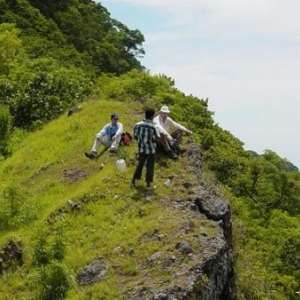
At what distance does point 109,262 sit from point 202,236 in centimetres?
187

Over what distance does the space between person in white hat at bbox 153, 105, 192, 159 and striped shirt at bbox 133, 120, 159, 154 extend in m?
1.26

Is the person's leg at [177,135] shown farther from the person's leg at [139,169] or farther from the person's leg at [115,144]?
the person's leg at [139,169]

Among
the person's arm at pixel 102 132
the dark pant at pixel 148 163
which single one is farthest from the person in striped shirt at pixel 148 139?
the person's arm at pixel 102 132

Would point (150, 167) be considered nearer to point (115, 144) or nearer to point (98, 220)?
point (98, 220)

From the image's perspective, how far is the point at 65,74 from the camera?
2869 centimetres

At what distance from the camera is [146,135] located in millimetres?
14930

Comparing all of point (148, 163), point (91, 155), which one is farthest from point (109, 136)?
point (148, 163)

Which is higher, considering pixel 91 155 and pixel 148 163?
pixel 148 163

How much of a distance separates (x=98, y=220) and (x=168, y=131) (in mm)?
4254

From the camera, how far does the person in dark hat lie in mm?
18219

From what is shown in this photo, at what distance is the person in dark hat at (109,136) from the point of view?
1822 centimetres

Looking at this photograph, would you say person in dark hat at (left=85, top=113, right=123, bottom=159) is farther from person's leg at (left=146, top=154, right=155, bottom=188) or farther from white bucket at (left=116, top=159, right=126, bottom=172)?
person's leg at (left=146, top=154, right=155, bottom=188)

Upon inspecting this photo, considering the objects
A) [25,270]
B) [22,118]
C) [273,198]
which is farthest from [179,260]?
[273,198]

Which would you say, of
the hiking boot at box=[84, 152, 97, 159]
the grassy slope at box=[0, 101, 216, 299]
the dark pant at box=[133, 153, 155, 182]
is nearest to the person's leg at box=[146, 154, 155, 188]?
the dark pant at box=[133, 153, 155, 182]
